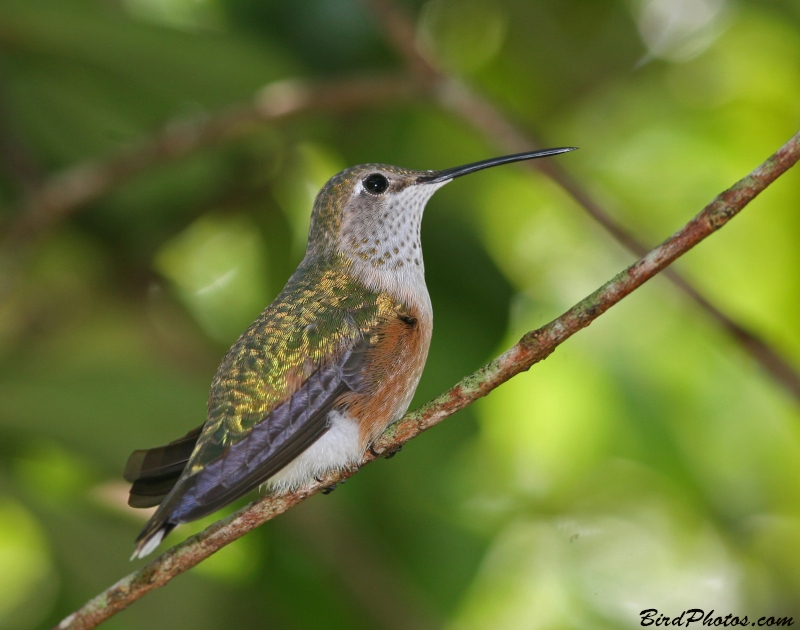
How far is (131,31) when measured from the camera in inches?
133

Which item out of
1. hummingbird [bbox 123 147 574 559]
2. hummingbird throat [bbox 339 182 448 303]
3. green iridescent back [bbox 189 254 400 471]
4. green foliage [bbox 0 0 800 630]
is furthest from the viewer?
green foliage [bbox 0 0 800 630]

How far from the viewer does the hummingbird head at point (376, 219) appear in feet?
6.73

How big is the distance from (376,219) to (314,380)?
53 centimetres

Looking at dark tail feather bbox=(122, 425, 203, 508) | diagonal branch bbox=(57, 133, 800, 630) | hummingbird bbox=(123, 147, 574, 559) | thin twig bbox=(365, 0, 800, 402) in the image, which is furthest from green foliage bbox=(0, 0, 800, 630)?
diagonal branch bbox=(57, 133, 800, 630)

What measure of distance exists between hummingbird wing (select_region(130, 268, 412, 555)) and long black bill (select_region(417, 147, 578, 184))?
1.07 ft

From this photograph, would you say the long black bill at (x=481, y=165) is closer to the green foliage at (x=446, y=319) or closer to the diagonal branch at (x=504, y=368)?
the diagonal branch at (x=504, y=368)

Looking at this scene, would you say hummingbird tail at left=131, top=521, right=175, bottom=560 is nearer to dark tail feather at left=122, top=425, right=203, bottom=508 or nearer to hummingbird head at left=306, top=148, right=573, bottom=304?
dark tail feather at left=122, top=425, right=203, bottom=508

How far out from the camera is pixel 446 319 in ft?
12.4

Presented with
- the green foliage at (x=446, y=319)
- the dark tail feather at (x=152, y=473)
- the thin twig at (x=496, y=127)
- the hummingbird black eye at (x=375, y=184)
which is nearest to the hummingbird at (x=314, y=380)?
the dark tail feather at (x=152, y=473)

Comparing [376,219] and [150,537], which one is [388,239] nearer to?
[376,219]

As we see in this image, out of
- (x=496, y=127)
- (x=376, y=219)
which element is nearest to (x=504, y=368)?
(x=376, y=219)

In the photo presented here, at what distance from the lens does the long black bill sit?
5.34 ft

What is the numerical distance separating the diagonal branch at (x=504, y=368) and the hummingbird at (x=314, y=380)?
76mm

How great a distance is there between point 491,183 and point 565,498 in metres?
1.65
